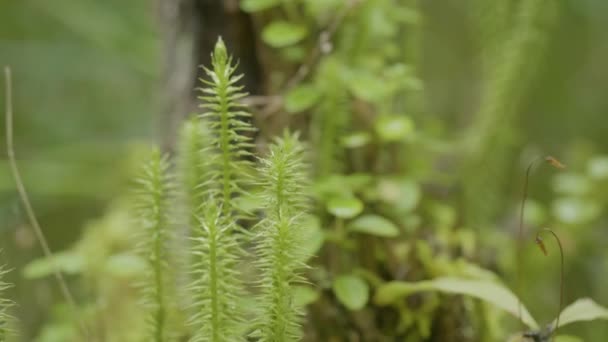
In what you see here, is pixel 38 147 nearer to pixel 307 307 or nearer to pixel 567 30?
pixel 307 307

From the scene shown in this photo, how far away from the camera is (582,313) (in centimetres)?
70

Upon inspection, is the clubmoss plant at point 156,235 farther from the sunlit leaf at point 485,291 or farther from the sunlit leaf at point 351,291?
the sunlit leaf at point 485,291

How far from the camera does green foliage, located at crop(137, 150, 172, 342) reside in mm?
660

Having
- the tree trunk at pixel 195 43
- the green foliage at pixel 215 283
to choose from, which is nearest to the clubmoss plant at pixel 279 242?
the green foliage at pixel 215 283

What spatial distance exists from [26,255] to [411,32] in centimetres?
90

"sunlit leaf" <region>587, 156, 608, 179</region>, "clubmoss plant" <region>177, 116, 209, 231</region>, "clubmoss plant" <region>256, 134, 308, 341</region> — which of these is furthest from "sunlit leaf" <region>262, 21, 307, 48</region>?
"sunlit leaf" <region>587, 156, 608, 179</region>

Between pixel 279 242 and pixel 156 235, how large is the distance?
20 centimetres

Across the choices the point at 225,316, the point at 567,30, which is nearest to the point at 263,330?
the point at 225,316

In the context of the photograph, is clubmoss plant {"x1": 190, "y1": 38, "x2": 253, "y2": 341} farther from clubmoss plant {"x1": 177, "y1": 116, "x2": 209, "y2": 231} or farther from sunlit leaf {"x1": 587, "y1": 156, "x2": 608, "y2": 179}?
sunlit leaf {"x1": 587, "y1": 156, "x2": 608, "y2": 179}

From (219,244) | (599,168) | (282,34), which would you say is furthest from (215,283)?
(599,168)

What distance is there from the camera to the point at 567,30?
2.24m

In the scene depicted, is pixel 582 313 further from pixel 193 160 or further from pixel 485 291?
pixel 193 160

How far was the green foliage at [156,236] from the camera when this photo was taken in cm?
66

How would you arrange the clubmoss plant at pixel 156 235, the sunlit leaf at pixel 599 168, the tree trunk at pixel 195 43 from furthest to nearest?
the sunlit leaf at pixel 599 168 < the tree trunk at pixel 195 43 < the clubmoss plant at pixel 156 235
